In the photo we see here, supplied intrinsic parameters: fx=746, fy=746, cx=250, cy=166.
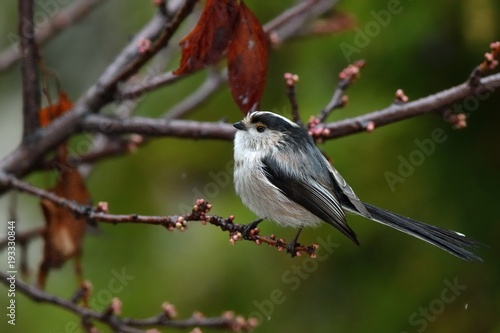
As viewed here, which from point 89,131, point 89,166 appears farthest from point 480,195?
point 89,166

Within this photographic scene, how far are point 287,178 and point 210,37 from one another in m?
0.83

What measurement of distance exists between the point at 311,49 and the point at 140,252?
1.21m

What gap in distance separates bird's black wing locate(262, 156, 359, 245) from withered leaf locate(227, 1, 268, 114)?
62 centimetres

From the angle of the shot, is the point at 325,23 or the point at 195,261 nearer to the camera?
the point at 195,261

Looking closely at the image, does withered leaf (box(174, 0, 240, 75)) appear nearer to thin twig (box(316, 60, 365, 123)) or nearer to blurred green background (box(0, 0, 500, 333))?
thin twig (box(316, 60, 365, 123))

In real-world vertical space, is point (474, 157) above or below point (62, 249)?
below

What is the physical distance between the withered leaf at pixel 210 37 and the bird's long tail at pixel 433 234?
0.90m

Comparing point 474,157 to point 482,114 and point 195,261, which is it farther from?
point 195,261

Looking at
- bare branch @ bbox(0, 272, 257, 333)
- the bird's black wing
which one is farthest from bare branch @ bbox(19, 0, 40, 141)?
the bird's black wing

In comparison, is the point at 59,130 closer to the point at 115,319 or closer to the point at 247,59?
the point at 115,319

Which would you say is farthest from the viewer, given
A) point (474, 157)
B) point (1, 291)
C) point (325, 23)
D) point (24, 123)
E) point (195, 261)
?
point (1, 291)

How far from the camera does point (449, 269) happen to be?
286cm

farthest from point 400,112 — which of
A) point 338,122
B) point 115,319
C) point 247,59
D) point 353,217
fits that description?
point 115,319

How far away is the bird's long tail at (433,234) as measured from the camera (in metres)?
2.37
